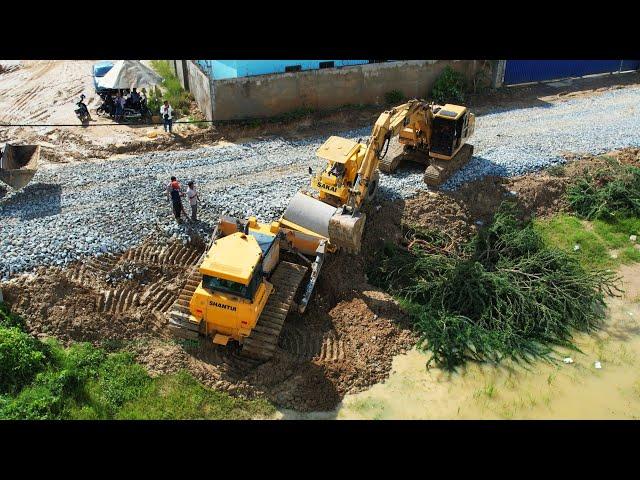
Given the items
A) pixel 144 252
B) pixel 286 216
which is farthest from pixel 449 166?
pixel 144 252

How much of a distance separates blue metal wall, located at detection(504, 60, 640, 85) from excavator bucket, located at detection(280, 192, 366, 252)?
49.4 ft

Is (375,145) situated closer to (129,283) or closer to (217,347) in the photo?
(217,347)

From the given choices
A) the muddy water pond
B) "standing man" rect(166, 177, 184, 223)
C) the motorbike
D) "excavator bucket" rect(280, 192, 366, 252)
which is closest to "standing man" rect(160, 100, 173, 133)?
the motorbike

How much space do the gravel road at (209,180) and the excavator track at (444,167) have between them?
25cm

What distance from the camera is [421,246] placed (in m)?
14.5

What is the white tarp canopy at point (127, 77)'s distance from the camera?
2031cm

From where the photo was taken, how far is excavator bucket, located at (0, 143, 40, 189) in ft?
49.1

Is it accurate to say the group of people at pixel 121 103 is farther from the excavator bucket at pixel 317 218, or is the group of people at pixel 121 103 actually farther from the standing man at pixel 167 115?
the excavator bucket at pixel 317 218

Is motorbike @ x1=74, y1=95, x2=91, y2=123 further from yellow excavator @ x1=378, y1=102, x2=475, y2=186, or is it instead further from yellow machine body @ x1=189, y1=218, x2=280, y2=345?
yellow machine body @ x1=189, y1=218, x2=280, y2=345

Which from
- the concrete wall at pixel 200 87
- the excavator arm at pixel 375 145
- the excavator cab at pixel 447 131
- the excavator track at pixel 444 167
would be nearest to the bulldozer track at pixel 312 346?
the excavator arm at pixel 375 145

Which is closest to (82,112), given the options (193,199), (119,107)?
(119,107)

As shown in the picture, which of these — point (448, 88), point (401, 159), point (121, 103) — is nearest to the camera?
point (401, 159)

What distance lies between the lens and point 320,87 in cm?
2061

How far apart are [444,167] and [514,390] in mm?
6922
